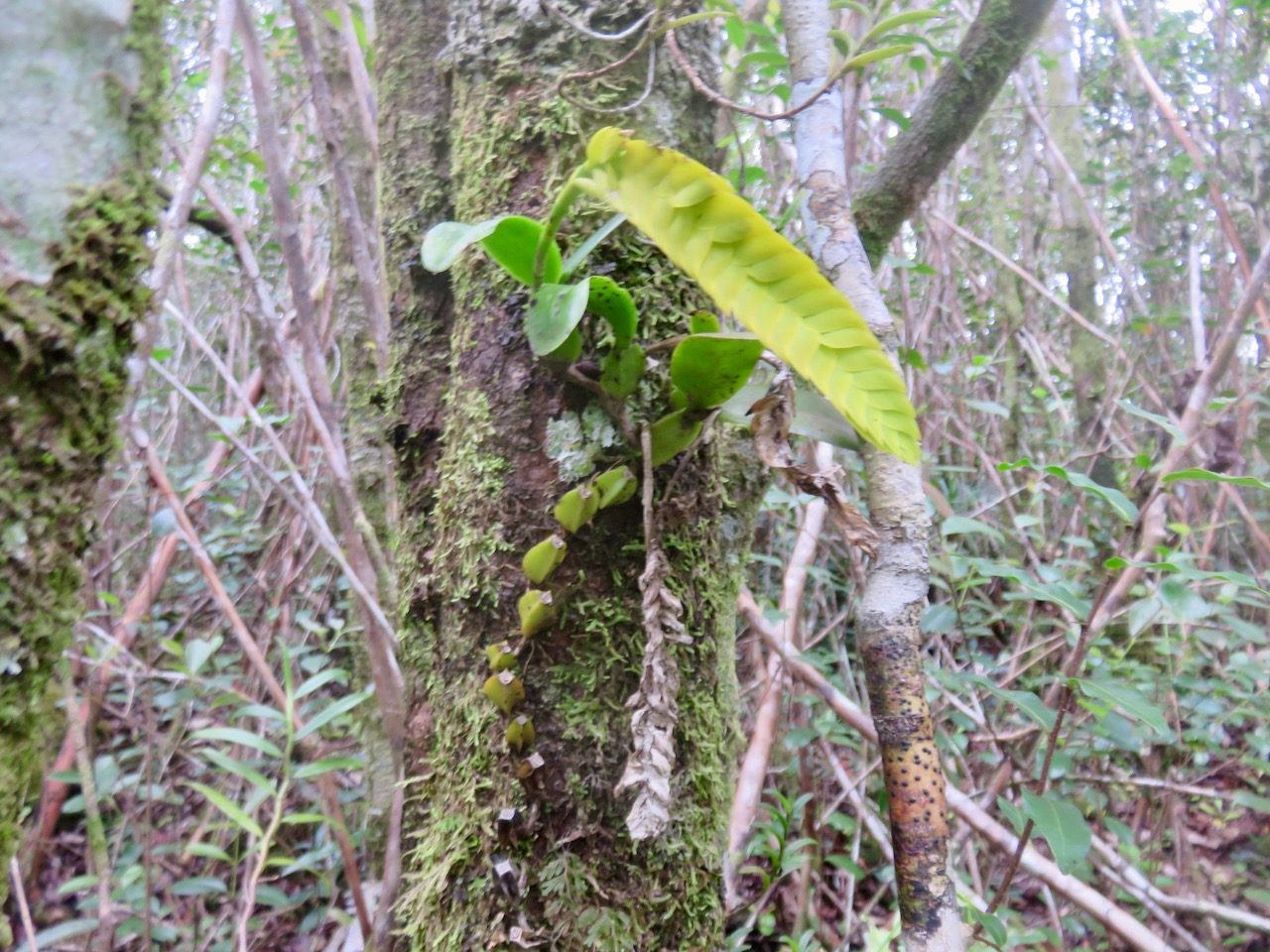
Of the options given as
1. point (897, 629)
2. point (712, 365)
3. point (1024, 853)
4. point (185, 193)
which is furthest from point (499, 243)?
point (1024, 853)

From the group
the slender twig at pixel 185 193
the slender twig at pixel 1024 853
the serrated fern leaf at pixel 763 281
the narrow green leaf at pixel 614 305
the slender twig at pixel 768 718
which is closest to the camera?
the serrated fern leaf at pixel 763 281

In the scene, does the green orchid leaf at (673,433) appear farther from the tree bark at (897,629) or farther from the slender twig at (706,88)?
the slender twig at (706,88)

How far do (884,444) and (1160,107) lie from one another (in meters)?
3.01

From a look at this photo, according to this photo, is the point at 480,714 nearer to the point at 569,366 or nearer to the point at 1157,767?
the point at 569,366

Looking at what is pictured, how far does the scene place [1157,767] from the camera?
1.79m

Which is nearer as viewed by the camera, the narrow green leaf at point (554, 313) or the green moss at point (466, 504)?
the narrow green leaf at point (554, 313)

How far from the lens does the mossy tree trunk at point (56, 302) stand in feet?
1.99

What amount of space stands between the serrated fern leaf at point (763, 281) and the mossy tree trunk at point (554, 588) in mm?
202

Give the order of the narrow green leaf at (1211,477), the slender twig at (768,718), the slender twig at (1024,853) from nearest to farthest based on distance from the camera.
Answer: the narrow green leaf at (1211,477), the slender twig at (1024,853), the slender twig at (768,718)

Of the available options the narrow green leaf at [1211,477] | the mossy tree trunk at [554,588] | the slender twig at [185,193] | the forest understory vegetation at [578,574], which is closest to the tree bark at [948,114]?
the forest understory vegetation at [578,574]

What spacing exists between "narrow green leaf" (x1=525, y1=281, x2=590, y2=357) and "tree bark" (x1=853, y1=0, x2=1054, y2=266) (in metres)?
0.68

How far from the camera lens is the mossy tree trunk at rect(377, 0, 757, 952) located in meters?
0.58

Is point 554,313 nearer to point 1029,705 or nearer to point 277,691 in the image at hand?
point 1029,705

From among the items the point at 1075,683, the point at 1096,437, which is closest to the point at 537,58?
the point at 1075,683
